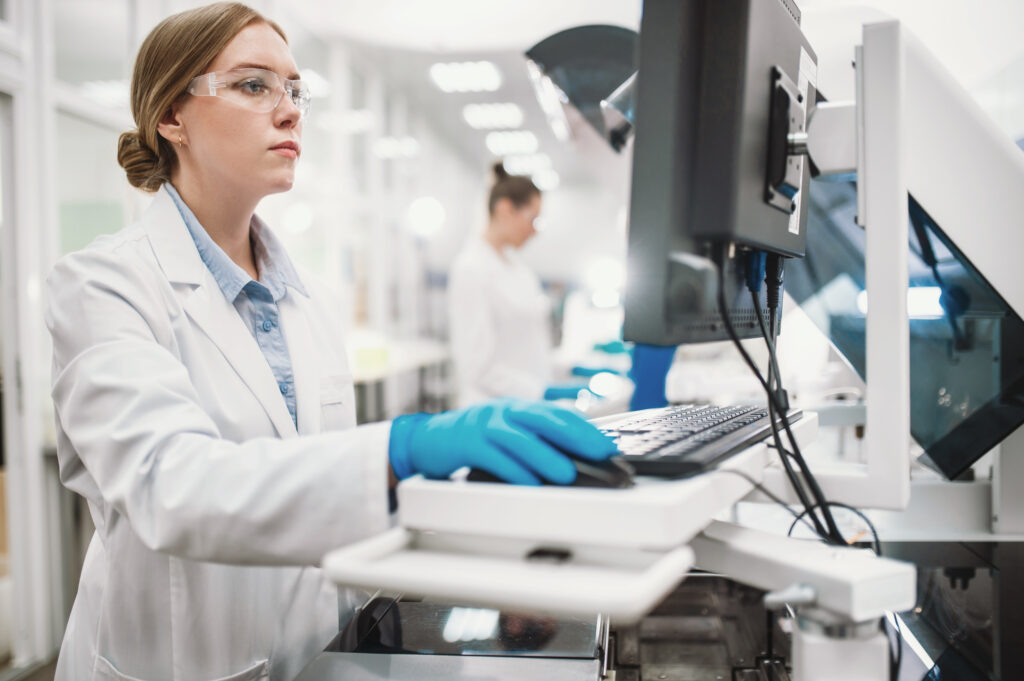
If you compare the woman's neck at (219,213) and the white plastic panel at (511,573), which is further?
the woman's neck at (219,213)

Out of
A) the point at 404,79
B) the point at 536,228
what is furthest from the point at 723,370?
the point at 404,79

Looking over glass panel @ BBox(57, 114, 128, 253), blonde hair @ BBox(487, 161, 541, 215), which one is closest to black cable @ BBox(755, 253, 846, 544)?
blonde hair @ BBox(487, 161, 541, 215)

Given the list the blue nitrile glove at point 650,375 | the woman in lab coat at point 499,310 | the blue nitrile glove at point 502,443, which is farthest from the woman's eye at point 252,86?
the woman in lab coat at point 499,310

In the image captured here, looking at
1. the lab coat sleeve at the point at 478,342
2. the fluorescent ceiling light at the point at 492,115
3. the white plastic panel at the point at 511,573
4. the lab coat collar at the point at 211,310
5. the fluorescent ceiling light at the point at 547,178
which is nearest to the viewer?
the white plastic panel at the point at 511,573

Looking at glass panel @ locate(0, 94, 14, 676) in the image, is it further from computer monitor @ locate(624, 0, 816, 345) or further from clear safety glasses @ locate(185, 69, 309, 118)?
computer monitor @ locate(624, 0, 816, 345)

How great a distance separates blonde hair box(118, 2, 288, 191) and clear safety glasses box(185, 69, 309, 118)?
0.02m

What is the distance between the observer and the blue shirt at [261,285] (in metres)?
1.02

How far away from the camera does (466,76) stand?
678 centimetres

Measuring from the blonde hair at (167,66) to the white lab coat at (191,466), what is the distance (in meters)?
0.12

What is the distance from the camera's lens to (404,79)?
23.7ft

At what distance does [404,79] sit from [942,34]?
5.78m

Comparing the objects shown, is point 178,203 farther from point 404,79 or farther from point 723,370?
point 404,79

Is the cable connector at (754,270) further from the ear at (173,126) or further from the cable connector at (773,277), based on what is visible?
the ear at (173,126)

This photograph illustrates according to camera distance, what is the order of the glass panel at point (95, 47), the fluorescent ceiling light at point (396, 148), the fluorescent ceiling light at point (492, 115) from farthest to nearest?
1. the fluorescent ceiling light at point (492, 115)
2. the fluorescent ceiling light at point (396, 148)
3. the glass panel at point (95, 47)
